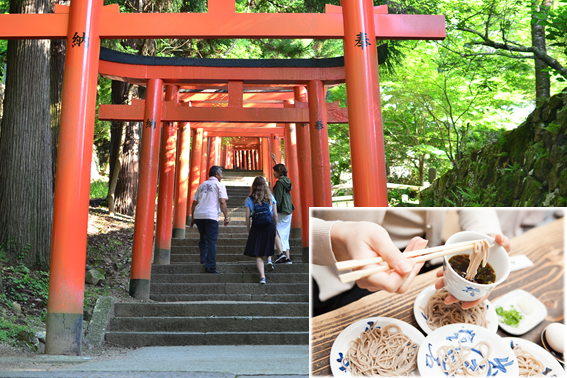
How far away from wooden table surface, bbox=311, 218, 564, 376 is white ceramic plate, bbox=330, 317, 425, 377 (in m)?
0.02

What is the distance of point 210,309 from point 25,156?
11.6 ft

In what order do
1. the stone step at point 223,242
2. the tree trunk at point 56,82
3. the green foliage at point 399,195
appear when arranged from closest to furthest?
the stone step at point 223,242
the tree trunk at point 56,82
the green foliage at point 399,195

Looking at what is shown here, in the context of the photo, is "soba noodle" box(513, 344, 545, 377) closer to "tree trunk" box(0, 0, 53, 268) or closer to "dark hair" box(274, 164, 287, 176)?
"dark hair" box(274, 164, 287, 176)

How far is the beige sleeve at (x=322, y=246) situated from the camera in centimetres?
183

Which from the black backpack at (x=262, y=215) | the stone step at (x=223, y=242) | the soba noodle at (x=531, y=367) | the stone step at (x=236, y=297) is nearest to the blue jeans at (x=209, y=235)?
the stone step at (x=236, y=297)

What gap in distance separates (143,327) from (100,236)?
15.7ft

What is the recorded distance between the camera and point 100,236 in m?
9.88

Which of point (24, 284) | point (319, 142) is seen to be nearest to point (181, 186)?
point (319, 142)

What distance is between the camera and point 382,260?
175 centimetres

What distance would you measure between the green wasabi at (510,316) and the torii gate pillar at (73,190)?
386 centimetres

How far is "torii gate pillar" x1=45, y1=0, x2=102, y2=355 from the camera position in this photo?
4.45m

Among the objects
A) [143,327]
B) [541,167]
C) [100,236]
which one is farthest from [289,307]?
[100,236]

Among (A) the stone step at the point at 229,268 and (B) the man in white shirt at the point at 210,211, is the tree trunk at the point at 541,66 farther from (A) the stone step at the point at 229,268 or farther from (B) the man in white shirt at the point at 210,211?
(B) the man in white shirt at the point at 210,211

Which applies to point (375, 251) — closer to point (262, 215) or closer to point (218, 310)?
point (218, 310)
